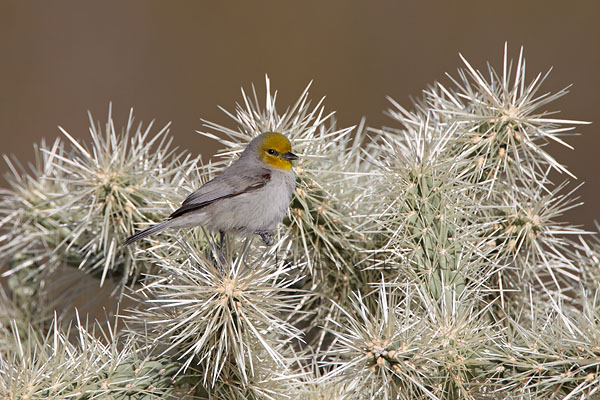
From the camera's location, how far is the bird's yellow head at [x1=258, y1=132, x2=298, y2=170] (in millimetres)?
1604

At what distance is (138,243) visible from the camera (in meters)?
1.74

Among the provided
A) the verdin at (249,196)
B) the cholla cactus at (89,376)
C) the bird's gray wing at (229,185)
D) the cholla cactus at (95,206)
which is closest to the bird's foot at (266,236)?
the verdin at (249,196)

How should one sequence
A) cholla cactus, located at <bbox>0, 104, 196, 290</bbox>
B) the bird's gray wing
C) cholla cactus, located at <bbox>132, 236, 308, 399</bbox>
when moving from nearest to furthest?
cholla cactus, located at <bbox>132, 236, 308, 399</bbox>, the bird's gray wing, cholla cactus, located at <bbox>0, 104, 196, 290</bbox>

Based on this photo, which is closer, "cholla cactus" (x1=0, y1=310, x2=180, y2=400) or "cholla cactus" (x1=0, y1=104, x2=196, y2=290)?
"cholla cactus" (x1=0, y1=310, x2=180, y2=400)

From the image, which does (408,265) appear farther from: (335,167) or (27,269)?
(27,269)

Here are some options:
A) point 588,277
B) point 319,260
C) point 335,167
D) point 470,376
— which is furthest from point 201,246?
point 588,277

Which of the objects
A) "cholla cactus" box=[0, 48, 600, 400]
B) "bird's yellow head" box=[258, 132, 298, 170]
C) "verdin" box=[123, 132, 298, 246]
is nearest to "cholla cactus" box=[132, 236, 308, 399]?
"cholla cactus" box=[0, 48, 600, 400]

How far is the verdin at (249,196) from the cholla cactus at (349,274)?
0.05 m

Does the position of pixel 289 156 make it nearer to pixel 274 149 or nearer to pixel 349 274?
pixel 274 149

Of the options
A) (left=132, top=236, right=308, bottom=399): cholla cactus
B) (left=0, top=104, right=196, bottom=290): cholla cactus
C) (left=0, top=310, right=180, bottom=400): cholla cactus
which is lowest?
(left=0, top=310, right=180, bottom=400): cholla cactus

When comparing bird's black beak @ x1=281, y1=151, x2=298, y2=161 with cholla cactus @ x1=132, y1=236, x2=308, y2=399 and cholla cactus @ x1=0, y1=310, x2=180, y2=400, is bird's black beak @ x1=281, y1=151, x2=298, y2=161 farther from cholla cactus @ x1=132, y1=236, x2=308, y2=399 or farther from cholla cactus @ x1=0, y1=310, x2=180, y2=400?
cholla cactus @ x1=0, y1=310, x2=180, y2=400

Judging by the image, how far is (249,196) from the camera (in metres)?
1.61

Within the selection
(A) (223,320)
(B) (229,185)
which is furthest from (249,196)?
(A) (223,320)

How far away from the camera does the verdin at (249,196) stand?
4.99 ft
